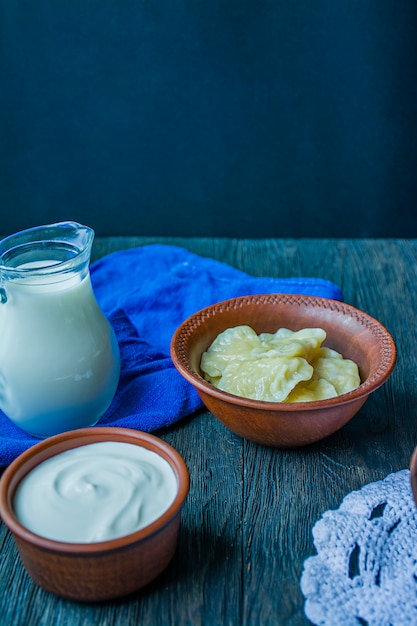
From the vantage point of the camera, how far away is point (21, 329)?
40.6 inches

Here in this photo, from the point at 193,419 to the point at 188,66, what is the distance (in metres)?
1.31

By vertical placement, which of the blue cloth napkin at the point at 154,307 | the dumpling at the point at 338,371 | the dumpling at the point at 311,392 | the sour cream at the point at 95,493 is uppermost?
the sour cream at the point at 95,493

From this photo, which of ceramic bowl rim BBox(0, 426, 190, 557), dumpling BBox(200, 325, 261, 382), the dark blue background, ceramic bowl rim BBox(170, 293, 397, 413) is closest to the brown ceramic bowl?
ceramic bowl rim BBox(0, 426, 190, 557)

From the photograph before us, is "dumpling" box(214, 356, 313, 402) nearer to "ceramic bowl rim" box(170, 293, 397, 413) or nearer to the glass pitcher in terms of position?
"ceramic bowl rim" box(170, 293, 397, 413)

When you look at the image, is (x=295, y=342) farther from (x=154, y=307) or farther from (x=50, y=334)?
(x=154, y=307)

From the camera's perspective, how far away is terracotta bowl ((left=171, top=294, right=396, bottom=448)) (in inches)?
38.0

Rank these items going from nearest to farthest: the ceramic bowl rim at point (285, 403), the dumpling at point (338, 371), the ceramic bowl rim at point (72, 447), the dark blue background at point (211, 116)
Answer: the ceramic bowl rim at point (72, 447) < the ceramic bowl rim at point (285, 403) < the dumpling at point (338, 371) < the dark blue background at point (211, 116)

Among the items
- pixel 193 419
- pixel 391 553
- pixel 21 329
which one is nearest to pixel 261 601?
pixel 391 553

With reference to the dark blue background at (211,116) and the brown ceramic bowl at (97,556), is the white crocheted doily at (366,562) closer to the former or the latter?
the brown ceramic bowl at (97,556)

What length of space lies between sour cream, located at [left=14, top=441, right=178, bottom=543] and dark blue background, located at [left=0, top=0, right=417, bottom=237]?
4.90 feet

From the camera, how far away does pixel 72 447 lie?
91 cm

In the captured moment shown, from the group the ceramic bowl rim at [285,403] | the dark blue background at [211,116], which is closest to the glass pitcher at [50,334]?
the ceramic bowl rim at [285,403]

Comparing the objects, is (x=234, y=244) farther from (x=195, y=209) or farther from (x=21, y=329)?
(x=21, y=329)

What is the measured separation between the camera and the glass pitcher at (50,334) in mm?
1016
